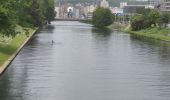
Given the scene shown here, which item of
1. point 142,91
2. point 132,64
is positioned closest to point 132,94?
point 142,91

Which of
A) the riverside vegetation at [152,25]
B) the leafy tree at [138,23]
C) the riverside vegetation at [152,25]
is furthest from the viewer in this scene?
the leafy tree at [138,23]

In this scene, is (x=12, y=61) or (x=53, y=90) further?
(x=12, y=61)

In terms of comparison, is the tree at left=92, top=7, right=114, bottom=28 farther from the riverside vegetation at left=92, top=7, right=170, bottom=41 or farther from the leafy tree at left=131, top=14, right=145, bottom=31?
the leafy tree at left=131, top=14, right=145, bottom=31

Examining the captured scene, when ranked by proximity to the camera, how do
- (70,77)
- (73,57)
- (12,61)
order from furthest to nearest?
(73,57), (12,61), (70,77)

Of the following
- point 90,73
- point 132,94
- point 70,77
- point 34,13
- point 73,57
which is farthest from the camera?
point 34,13

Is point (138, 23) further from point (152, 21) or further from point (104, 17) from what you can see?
point (104, 17)

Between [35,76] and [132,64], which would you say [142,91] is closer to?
[35,76]

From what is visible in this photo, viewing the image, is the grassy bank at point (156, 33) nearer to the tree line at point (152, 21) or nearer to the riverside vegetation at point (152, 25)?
the riverside vegetation at point (152, 25)

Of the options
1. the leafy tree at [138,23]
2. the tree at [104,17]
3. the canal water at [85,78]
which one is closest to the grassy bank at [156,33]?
the leafy tree at [138,23]

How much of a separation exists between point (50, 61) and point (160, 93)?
58.9 feet

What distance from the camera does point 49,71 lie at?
3775cm

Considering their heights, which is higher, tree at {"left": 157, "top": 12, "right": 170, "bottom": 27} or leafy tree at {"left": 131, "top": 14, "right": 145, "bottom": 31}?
tree at {"left": 157, "top": 12, "right": 170, "bottom": 27}

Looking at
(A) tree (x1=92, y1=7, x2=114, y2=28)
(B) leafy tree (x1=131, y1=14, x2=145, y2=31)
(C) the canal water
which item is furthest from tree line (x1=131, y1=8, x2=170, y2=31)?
(C) the canal water

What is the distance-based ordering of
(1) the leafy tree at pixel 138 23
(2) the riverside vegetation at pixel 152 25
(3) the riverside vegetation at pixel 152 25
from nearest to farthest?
1. (2) the riverside vegetation at pixel 152 25
2. (3) the riverside vegetation at pixel 152 25
3. (1) the leafy tree at pixel 138 23
